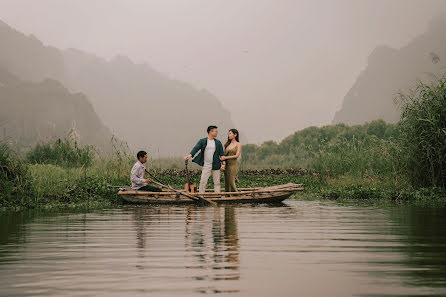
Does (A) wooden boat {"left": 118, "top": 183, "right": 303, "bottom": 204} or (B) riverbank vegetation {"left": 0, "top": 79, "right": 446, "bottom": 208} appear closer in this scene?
(B) riverbank vegetation {"left": 0, "top": 79, "right": 446, "bottom": 208}

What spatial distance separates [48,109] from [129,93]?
3407 centimetres

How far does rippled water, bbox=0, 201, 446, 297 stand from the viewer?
5574mm

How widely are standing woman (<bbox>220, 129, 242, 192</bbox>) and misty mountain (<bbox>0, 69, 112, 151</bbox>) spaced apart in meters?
66.0

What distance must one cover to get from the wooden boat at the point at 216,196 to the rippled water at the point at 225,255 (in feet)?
10.7

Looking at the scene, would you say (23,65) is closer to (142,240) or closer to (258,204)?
(258,204)

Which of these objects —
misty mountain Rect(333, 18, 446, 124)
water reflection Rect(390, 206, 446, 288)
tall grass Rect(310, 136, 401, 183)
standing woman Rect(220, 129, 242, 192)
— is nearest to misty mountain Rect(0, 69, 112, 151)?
misty mountain Rect(333, 18, 446, 124)

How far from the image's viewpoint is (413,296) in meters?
5.14

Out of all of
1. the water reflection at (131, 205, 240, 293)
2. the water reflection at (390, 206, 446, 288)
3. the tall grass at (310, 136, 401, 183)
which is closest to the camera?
the water reflection at (390, 206, 446, 288)

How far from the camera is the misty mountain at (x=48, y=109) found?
271 ft

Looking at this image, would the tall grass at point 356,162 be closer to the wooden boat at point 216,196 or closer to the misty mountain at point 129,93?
the wooden boat at point 216,196

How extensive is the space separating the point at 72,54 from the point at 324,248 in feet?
381

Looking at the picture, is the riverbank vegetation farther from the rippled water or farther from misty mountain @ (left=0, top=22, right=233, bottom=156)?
misty mountain @ (left=0, top=22, right=233, bottom=156)

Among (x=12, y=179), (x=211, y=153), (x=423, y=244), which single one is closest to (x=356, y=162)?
(x=211, y=153)

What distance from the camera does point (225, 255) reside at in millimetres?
7320
